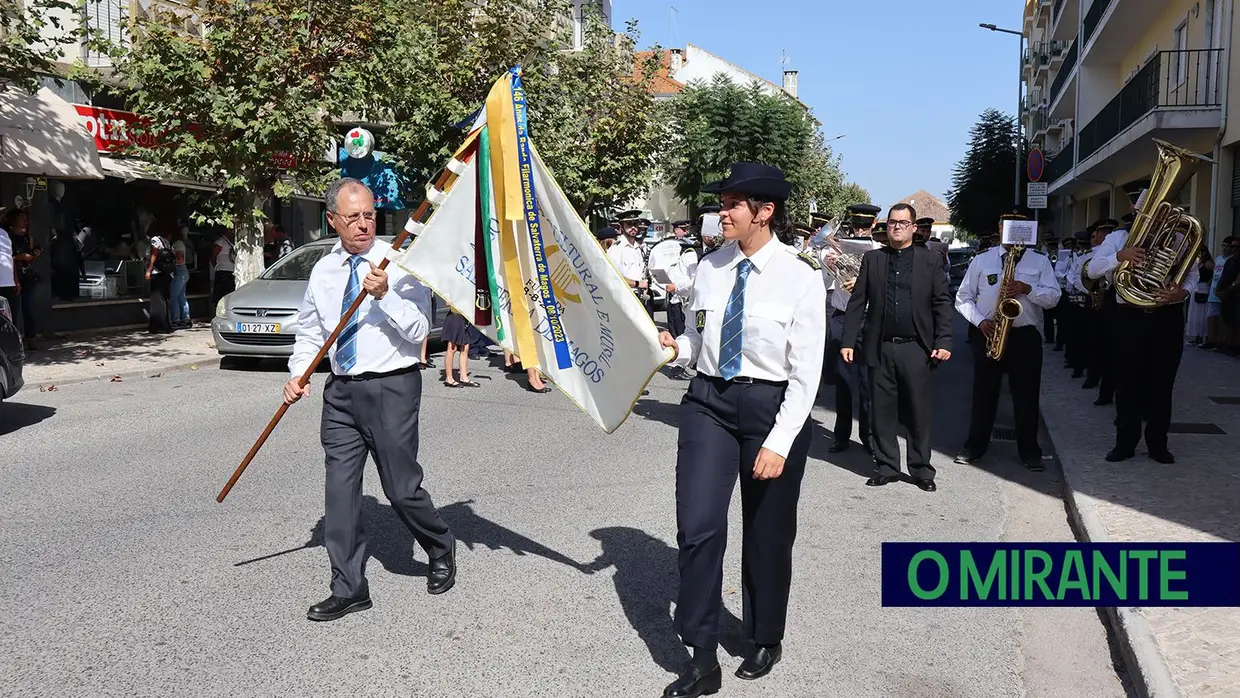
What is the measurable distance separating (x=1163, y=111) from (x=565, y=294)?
18.5m

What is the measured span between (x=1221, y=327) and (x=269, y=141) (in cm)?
1477

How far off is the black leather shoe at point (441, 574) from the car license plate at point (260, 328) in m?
9.48

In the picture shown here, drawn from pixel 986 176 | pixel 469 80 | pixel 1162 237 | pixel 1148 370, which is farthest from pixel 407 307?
pixel 986 176

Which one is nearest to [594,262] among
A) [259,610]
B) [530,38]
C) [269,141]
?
[259,610]

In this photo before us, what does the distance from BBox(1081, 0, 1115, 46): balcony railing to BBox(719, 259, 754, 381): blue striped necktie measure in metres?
25.3

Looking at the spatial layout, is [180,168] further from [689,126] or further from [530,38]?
[689,126]

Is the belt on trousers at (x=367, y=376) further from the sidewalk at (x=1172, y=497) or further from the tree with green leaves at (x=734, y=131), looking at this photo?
the tree with green leaves at (x=734, y=131)

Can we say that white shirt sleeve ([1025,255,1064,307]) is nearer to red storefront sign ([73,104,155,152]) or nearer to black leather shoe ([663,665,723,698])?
black leather shoe ([663,665,723,698])

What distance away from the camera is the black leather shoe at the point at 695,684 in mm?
4035

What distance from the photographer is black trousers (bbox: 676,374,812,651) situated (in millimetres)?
4070

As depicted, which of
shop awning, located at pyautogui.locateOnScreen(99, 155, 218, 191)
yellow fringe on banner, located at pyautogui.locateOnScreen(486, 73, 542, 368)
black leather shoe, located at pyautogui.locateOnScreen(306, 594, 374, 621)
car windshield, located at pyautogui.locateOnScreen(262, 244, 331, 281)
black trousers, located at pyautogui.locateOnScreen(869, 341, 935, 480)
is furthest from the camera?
shop awning, located at pyautogui.locateOnScreen(99, 155, 218, 191)

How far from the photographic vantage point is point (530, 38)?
23125mm

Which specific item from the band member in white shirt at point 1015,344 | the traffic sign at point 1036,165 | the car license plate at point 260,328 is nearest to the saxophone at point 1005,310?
the band member in white shirt at point 1015,344

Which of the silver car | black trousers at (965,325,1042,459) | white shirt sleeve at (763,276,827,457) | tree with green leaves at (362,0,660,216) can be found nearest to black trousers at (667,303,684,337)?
the silver car
